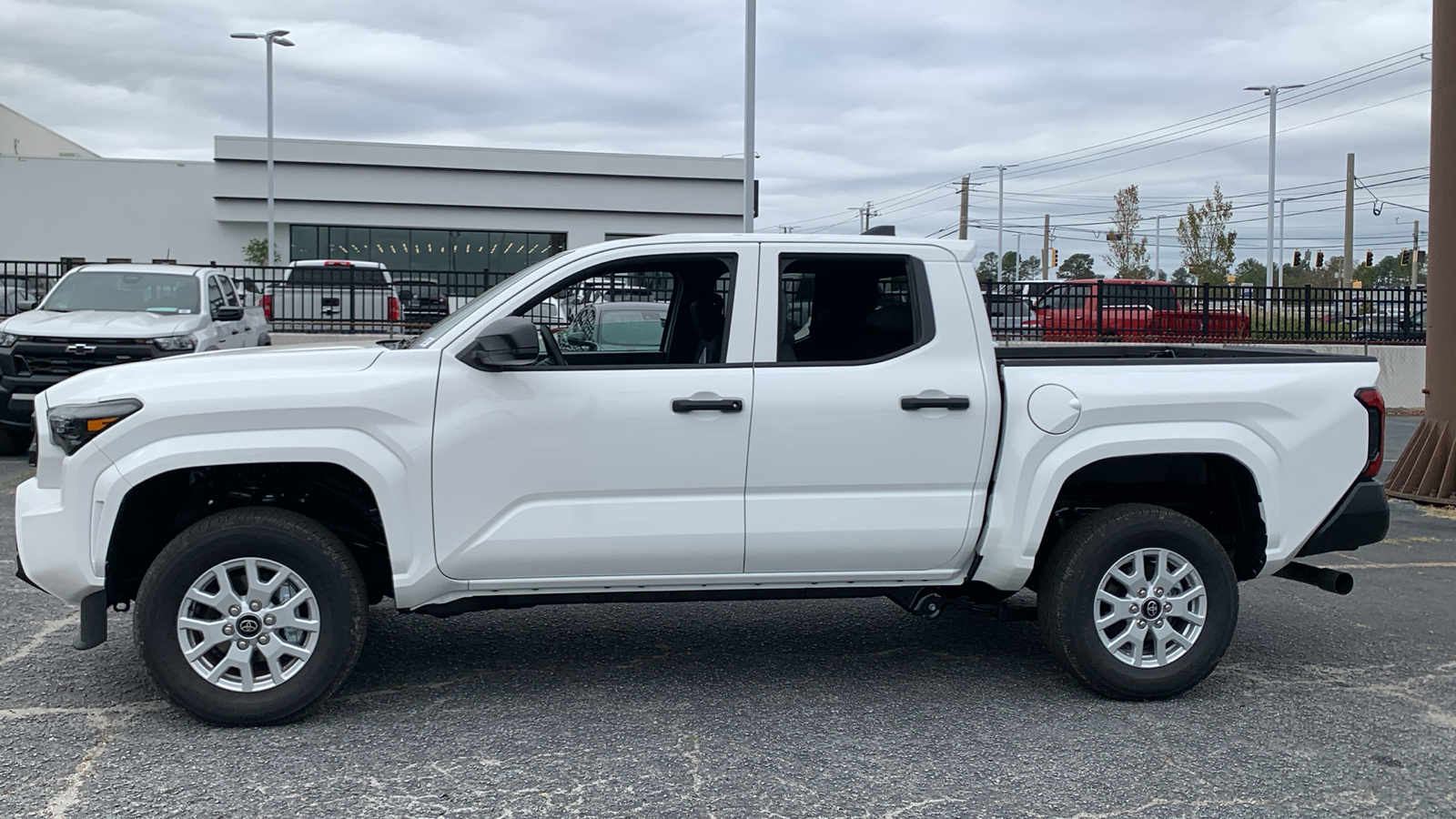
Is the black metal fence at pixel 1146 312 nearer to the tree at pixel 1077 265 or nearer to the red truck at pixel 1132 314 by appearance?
the red truck at pixel 1132 314

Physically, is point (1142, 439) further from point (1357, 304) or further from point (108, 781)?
point (1357, 304)

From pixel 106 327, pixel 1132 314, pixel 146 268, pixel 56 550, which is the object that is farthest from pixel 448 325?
pixel 1132 314

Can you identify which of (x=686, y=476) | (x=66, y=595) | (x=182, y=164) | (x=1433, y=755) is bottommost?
(x=1433, y=755)

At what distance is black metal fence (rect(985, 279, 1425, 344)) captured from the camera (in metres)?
21.1

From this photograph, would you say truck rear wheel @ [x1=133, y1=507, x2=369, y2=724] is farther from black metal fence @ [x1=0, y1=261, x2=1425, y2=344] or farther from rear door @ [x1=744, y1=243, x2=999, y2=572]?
black metal fence @ [x1=0, y1=261, x2=1425, y2=344]

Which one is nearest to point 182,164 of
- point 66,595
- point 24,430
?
point 24,430

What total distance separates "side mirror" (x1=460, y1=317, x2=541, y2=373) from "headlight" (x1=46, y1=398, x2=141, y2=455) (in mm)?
1213

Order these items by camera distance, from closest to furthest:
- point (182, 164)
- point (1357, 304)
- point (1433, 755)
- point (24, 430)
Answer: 1. point (1433, 755)
2. point (24, 430)
3. point (1357, 304)
4. point (182, 164)

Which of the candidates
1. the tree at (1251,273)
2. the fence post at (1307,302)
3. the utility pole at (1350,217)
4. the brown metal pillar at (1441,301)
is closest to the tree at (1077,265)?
the tree at (1251,273)

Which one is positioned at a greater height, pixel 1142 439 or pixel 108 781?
pixel 1142 439

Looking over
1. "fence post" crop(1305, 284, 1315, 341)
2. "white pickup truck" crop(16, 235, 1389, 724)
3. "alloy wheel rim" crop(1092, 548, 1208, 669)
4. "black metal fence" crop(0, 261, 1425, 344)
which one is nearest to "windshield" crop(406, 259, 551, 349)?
"white pickup truck" crop(16, 235, 1389, 724)

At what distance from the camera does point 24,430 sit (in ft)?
40.8

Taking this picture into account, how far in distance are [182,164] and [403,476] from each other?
63131 millimetres


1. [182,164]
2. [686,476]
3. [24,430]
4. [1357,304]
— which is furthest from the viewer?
[182,164]
